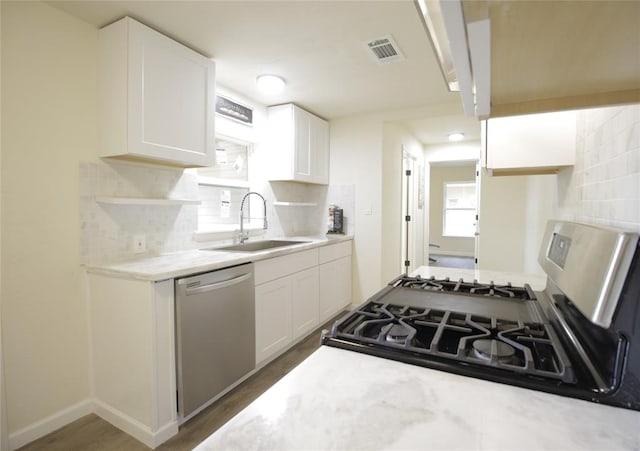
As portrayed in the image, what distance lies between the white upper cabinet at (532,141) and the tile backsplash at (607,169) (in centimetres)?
6

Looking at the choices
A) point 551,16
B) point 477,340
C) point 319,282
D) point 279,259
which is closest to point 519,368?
point 477,340

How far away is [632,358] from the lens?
59 cm

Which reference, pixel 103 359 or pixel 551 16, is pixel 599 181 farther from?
pixel 103 359

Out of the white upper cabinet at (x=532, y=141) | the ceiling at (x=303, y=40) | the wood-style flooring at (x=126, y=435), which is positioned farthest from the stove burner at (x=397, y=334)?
the wood-style flooring at (x=126, y=435)

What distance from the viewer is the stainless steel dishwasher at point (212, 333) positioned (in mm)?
1830

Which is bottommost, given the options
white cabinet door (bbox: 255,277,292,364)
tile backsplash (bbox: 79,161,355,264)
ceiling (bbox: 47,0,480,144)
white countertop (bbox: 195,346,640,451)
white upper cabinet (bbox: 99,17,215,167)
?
white cabinet door (bbox: 255,277,292,364)

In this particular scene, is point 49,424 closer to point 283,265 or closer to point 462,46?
point 283,265

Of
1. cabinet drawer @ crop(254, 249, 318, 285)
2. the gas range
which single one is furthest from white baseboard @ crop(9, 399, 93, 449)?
the gas range

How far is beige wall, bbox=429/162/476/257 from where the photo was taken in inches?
345

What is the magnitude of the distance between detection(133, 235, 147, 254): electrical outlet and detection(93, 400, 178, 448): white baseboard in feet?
3.05

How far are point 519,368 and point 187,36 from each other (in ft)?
8.06

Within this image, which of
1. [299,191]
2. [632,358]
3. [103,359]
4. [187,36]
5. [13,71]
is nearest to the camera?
[632,358]

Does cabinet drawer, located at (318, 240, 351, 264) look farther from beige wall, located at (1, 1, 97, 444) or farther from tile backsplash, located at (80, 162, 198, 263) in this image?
beige wall, located at (1, 1, 97, 444)

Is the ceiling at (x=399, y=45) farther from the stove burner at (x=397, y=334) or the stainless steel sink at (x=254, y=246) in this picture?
the stainless steel sink at (x=254, y=246)
